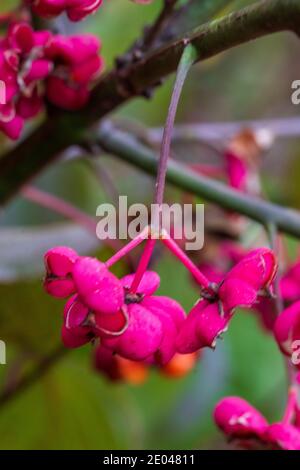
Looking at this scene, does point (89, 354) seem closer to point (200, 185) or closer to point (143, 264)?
point (200, 185)

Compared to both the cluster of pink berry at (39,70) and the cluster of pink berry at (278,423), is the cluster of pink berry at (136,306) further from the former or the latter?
the cluster of pink berry at (39,70)

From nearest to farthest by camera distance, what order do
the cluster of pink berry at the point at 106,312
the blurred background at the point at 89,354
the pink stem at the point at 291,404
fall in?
the cluster of pink berry at the point at 106,312
the pink stem at the point at 291,404
the blurred background at the point at 89,354

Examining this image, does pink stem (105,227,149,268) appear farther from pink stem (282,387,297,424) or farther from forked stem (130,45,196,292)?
pink stem (282,387,297,424)

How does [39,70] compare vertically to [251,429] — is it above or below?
above

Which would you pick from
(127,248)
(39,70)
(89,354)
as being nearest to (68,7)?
(39,70)

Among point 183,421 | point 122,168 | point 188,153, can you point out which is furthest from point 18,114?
point 188,153

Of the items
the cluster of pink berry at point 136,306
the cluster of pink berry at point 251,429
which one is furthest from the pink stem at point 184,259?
the cluster of pink berry at point 251,429
